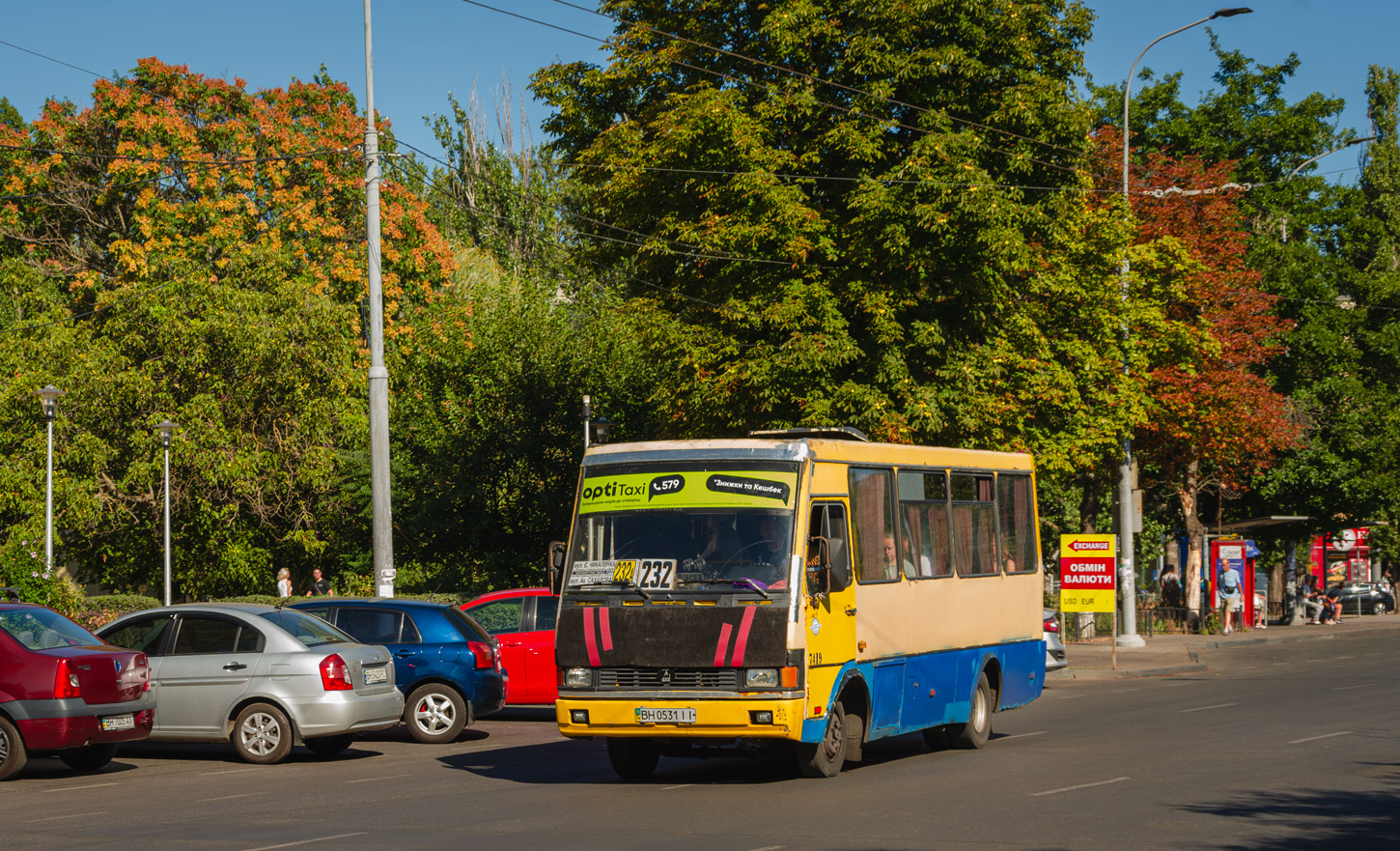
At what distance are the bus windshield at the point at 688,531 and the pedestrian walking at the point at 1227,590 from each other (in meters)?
31.4

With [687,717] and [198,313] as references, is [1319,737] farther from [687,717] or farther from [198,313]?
[198,313]

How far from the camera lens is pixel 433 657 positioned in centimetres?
1745

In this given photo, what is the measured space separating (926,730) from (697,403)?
39.4ft

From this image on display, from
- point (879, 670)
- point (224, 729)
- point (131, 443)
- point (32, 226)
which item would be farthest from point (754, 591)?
point (32, 226)

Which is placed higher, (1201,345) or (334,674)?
(1201,345)

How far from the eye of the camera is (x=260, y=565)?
39.0 meters

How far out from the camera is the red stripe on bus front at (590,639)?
12.9 m

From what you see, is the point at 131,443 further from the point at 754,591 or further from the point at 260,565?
the point at 754,591

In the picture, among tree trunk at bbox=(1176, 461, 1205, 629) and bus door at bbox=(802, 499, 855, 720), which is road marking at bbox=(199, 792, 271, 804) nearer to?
bus door at bbox=(802, 499, 855, 720)

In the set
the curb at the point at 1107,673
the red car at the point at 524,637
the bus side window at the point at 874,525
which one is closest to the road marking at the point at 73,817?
the bus side window at the point at 874,525

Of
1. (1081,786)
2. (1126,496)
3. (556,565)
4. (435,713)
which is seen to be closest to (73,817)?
(556,565)

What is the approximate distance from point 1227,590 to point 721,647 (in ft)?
106

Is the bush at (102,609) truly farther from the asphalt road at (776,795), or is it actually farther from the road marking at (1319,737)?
the road marking at (1319,737)

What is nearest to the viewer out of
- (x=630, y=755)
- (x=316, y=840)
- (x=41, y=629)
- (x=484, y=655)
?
(x=316, y=840)
